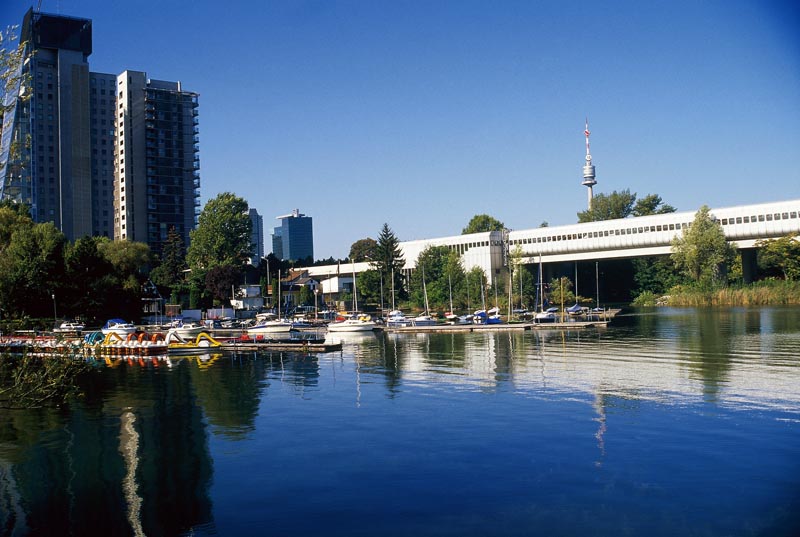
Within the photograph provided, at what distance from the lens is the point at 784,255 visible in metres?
94.8

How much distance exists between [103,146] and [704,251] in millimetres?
125724

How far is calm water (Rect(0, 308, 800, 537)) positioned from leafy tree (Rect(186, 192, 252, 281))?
7862 centimetres

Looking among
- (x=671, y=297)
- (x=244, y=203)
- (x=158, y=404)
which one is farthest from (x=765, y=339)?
(x=244, y=203)

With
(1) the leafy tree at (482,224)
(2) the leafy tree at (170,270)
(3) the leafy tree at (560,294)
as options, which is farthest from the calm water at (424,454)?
(1) the leafy tree at (482,224)

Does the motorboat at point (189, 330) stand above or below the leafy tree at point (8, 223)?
below

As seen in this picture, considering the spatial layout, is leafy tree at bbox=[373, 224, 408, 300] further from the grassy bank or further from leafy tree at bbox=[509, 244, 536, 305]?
the grassy bank

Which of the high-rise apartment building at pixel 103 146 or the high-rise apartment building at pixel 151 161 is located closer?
the high-rise apartment building at pixel 103 146

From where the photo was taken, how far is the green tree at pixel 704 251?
332 feet

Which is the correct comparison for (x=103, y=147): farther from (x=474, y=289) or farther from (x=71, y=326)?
(x=71, y=326)

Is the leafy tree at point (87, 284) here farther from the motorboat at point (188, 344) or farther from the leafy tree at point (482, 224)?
the leafy tree at point (482, 224)

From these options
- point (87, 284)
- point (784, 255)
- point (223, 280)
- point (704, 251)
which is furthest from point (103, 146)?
point (784, 255)

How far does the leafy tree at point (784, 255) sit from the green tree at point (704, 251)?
5159 millimetres

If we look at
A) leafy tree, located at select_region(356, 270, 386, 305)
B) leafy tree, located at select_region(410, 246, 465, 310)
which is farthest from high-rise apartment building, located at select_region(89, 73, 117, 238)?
leafy tree, located at select_region(410, 246, 465, 310)

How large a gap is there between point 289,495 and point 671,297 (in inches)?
3936
